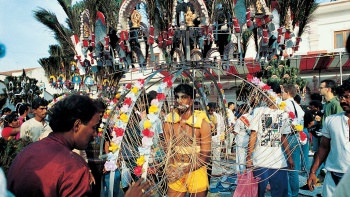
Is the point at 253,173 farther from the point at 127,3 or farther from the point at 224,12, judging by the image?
the point at 127,3

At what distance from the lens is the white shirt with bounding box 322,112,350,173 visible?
2938 millimetres

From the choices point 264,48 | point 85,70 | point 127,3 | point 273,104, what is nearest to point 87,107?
point 127,3

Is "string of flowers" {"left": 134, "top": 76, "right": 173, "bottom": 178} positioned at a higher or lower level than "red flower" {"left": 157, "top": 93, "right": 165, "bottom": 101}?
lower

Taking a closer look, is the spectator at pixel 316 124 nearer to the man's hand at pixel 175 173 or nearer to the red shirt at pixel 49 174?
the man's hand at pixel 175 173

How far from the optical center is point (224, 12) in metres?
3.92

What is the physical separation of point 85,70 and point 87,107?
3.68 metres

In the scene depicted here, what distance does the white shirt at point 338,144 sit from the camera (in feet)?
9.64

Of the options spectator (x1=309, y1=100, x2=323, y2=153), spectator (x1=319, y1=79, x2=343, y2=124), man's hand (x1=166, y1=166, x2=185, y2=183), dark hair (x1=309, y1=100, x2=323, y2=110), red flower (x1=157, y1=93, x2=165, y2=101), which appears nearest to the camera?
man's hand (x1=166, y1=166, x2=185, y2=183)

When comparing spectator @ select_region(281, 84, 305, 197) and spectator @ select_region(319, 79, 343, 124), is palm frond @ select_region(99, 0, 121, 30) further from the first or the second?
spectator @ select_region(319, 79, 343, 124)

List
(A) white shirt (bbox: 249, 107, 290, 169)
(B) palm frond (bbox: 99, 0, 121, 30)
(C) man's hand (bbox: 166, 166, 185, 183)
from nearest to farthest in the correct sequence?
(C) man's hand (bbox: 166, 166, 185, 183) → (A) white shirt (bbox: 249, 107, 290, 169) → (B) palm frond (bbox: 99, 0, 121, 30)

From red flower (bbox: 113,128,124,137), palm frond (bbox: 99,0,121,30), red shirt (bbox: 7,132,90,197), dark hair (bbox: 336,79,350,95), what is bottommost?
red flower (bbox: 113,128,124,137)

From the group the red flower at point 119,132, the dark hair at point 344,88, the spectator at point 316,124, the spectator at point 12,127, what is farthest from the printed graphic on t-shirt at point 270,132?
the spectator at point 12,127

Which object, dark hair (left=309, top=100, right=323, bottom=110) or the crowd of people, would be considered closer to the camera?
the crowd of people

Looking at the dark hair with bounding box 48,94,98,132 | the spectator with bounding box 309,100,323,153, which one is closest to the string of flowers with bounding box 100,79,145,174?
the dark hair with bounding box 48,94,98,132
